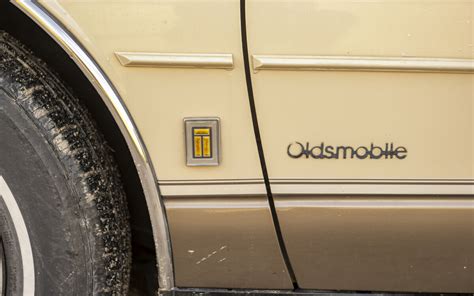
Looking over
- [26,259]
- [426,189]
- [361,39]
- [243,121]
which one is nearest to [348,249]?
[426,189]

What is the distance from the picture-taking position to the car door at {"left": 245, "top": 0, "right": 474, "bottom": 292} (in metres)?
1.72

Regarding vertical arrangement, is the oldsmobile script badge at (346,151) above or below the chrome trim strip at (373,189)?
above

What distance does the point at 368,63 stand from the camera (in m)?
1.74

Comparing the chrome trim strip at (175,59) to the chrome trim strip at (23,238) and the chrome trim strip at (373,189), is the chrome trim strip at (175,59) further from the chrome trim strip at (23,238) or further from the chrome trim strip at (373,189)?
the chrome trim strip at (23,238)

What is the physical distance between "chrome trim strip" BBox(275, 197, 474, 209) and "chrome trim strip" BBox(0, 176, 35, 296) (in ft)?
2.53

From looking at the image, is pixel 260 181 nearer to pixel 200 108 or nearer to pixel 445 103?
pixel 200 108

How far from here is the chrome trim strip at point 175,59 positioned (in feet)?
5.74

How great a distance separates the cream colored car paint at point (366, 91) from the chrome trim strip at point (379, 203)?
5 centimetres

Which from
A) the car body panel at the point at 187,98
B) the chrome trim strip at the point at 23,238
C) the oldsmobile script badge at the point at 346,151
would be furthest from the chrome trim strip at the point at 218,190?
the chrome trim strip at the point at 23,238

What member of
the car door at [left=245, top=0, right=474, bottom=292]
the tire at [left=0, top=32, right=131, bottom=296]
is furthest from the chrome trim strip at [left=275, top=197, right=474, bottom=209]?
the tire at [left=0, top=32, right=131, bottom=296]

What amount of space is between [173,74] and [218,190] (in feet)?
1.20

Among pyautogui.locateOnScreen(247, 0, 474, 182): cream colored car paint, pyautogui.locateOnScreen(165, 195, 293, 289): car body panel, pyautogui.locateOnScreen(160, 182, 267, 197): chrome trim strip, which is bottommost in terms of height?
pyautogui.locateOnScreen(165, 195, 293, 289): car body panel

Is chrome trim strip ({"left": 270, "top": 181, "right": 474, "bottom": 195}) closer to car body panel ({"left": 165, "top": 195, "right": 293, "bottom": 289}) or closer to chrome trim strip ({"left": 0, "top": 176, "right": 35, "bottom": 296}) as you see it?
car body panel ({"left": 165, "top": 195, "right": 293, "bottom": 289})

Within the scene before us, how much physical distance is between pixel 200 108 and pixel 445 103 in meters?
0.70
